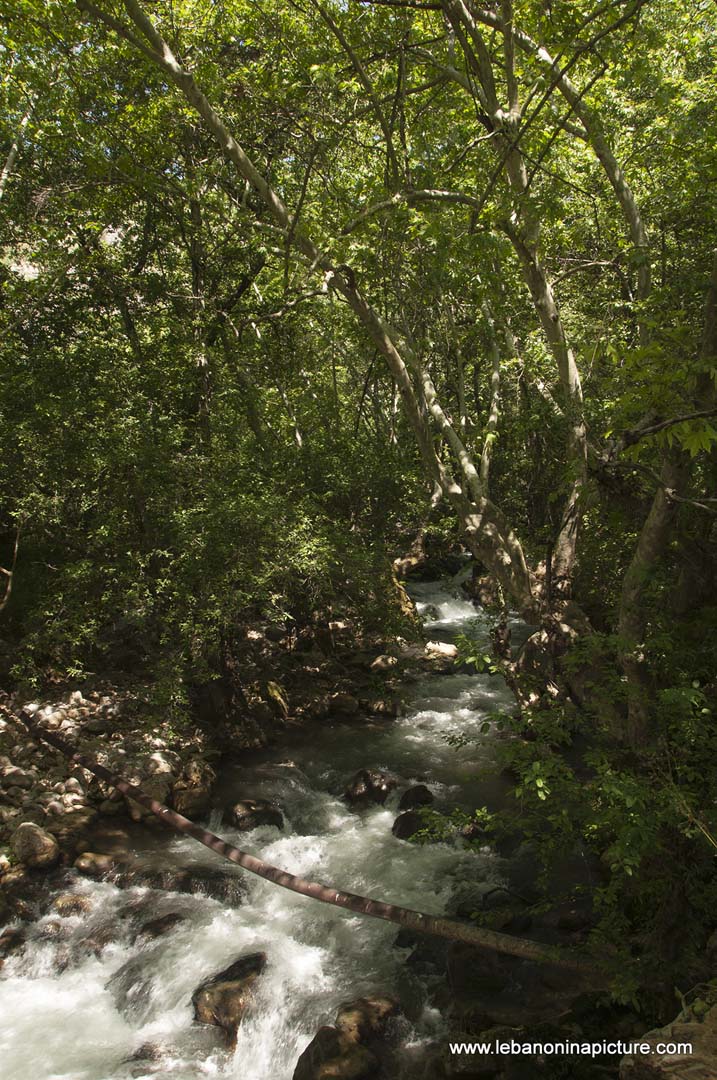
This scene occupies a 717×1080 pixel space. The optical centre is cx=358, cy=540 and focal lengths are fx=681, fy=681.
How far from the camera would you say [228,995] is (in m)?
5.46

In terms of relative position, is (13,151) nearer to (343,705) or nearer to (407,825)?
(343,705)

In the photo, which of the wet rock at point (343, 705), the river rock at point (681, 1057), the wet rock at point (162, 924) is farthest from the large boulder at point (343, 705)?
the river rock at point (681, 1057)

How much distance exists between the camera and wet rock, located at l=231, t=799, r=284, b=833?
8.10m

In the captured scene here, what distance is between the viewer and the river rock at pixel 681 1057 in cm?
321

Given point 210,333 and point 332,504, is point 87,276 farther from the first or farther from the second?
point 332,504

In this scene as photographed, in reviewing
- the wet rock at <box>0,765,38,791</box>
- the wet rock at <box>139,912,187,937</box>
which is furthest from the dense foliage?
the wet rock at <box>139,912,187,937</box>

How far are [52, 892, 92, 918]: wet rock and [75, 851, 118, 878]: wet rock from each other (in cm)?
35

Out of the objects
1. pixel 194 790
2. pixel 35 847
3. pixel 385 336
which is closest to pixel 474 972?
pixel 194 790

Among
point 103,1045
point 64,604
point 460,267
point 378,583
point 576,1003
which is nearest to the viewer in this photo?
point 576,1003

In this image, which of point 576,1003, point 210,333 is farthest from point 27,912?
point 210,333

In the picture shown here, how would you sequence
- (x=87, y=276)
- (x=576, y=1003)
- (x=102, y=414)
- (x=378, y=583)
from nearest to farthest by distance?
(x=576, y=1003)
(x=102, y=414)
(x=378, y=583)
(x=87, y=276)

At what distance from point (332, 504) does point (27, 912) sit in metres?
7.50

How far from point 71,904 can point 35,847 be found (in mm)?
857

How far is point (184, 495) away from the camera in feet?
29.8
